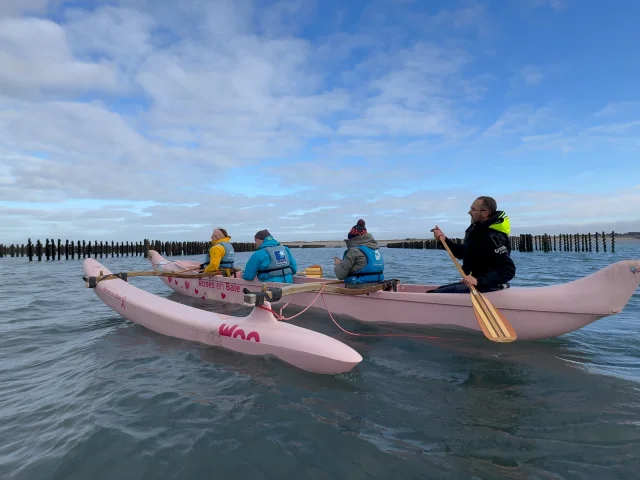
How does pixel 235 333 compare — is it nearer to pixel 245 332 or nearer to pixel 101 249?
pixel 245 332

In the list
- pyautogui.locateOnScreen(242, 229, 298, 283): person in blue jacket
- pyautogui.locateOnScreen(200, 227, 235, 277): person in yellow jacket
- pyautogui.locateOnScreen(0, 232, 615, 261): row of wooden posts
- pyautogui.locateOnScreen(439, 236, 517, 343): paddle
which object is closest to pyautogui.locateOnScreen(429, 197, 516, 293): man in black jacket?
pyautogui.locateOnScreen(439, 236, 517, 343): paddle

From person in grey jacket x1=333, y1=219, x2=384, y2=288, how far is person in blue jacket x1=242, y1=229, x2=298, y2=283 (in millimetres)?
1692

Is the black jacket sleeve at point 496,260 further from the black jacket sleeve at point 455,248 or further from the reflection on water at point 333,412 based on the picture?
the reflection on water at point 333,412

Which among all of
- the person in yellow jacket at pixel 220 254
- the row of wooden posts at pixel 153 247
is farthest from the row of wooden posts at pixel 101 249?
the person in yellow jacket at pixel 220 254

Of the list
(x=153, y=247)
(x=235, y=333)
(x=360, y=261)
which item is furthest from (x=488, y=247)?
(x=153, y=247)

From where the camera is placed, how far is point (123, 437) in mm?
3072

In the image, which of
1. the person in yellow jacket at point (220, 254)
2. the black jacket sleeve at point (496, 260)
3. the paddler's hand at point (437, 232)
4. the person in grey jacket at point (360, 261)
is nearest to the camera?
the black jacket sleeve at point (496, 260)

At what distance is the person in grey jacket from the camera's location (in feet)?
22.4

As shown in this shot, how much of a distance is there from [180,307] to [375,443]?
4.49 m

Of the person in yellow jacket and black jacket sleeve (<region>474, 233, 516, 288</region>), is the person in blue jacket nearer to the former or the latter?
the person in yellow jacket

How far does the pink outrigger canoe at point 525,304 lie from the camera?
4.73m

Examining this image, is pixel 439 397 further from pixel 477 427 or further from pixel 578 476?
pixel 578 476

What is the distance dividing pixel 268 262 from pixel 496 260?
4.59 m

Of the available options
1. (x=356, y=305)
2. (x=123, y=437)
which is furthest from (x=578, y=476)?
(x=356, y=305)
